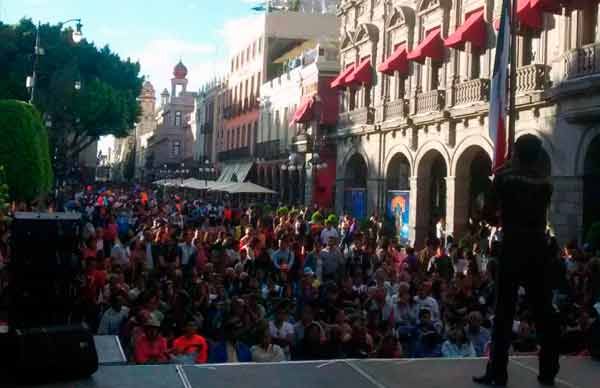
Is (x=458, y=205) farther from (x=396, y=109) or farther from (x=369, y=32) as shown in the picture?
(x=369, y=32)

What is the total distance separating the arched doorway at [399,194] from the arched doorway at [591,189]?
888 cm

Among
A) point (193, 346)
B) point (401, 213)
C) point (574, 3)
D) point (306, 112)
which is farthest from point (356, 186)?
point (193, 346)

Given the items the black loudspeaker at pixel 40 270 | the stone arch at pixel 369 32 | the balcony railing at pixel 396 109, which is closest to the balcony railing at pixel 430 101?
the balcony railing at pixel 396 109

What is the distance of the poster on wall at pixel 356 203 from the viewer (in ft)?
103

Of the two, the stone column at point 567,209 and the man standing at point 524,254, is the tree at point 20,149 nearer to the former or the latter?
the stone column at point 567,209

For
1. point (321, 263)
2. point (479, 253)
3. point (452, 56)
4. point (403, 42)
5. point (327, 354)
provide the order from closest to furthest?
1. point (327, 354)
2. point (321, 263)
3. point (479, 253)
4. point (452, 56)
5. point (403, 42)

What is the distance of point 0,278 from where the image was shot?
30.7ft

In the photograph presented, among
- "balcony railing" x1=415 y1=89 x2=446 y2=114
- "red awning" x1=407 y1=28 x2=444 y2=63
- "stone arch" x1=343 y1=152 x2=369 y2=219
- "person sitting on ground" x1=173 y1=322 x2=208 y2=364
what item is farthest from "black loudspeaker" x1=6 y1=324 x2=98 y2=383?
"stone arch" x1=343 y1=152 x2=369 y2=219

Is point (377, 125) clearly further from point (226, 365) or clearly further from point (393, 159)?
point (226, 365)

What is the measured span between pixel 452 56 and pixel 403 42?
4496 mm

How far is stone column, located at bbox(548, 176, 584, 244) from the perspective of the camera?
730 inches

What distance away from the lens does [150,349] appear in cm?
806

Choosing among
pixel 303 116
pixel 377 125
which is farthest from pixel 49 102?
pixel 377 125

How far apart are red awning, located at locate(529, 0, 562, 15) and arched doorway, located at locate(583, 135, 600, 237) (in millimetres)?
3485
